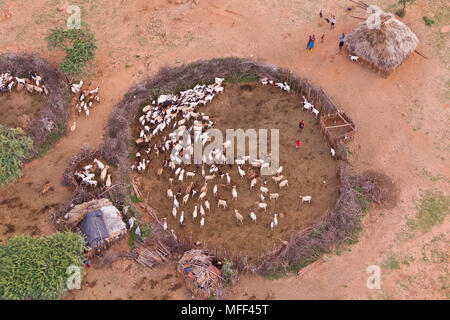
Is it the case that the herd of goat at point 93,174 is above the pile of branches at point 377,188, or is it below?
below

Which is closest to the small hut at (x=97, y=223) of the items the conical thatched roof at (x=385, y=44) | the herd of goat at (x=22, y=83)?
the herd of goat at (x=22, y=83)

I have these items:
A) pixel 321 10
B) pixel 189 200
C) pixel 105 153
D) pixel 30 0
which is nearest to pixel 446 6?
pixel 321 10

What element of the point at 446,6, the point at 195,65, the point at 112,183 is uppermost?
the point at 446,6

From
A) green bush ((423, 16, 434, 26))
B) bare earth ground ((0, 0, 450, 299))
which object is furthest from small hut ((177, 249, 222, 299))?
green bush ((423, 16, 434, 26))

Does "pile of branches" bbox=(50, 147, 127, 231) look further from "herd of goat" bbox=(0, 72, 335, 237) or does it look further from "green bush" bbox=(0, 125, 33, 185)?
"green bush" bbox=(0, 125, 33, 185)

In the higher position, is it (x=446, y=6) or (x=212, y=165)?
(x=446, y=6)

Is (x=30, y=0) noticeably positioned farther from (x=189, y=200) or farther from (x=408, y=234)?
(x=408, y=234)

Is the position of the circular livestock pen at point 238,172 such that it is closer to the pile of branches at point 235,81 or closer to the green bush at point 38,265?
the pile of branches at point 235,81
